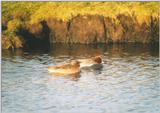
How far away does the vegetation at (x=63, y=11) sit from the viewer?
173 ft

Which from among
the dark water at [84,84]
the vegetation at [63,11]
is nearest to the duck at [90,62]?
the dark water at [84,84]

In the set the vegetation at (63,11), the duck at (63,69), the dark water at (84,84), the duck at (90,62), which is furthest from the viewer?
the vegetation at (63,11)

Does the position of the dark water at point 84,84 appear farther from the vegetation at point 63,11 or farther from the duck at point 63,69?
the vegetation at point 63,11

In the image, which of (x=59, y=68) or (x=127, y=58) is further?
(x=127, y=58)

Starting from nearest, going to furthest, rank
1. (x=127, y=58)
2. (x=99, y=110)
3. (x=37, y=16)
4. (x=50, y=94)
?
(x=99, y=110) < (x=50, y=94) < (x=127, y=58) < (x=37, y=16)

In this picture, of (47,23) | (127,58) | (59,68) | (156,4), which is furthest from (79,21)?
(59,68)

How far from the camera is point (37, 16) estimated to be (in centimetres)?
5512

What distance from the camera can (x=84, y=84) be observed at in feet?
112

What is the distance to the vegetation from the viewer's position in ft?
173

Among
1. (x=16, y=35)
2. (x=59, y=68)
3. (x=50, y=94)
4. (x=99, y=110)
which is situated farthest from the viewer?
(x=16, y=35)

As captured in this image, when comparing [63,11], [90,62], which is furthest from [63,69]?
[63,11]

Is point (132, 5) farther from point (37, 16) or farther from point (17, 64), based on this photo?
A: point (17, 64)

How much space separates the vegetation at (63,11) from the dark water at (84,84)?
243 inches

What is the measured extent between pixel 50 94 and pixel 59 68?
6374 millimetres
